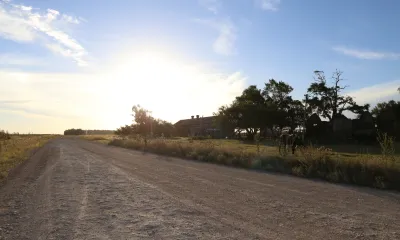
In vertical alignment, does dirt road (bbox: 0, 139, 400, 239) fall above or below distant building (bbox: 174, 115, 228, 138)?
below

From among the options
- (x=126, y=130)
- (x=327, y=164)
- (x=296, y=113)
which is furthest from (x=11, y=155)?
(x=296, y=113)

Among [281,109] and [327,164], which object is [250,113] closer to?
[281,109]

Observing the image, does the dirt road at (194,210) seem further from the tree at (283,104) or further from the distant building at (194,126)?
the distant building at (194,126)

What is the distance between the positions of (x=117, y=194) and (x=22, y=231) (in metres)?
3.73

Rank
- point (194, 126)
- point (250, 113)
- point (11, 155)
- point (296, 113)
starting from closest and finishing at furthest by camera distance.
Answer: point (11, 155) → point (250, 113) → point (296, 113) → point (194, 126)

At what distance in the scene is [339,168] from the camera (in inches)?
580

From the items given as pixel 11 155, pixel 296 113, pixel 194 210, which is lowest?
pixel 194 210

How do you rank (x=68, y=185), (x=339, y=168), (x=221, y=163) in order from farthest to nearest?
(x=221, y=163) < (x=339, y=168) < (x=68, y=185)

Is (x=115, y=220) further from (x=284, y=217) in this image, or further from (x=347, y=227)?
(x=347, y=227)

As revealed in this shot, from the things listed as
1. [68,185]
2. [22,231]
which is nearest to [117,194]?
[68,185]

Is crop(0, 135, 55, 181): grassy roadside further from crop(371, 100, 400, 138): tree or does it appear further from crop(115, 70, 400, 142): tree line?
crop(371, 100, 400, 138): tree

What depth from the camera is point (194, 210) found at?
26.7 ft

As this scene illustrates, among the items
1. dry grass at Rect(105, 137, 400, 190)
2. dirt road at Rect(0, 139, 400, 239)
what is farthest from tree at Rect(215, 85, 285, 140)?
dirt road at Rect(0, 139, 400, 239)

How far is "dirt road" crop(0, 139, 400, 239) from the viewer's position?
6414 millimetres
